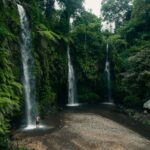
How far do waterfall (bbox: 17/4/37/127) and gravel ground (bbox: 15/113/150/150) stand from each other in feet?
7.39

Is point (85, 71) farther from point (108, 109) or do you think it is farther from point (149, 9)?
point (149, 9)

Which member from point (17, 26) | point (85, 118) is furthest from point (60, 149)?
point (17, 26)

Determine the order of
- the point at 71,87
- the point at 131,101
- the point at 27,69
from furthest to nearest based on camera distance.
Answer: the point at 71,87
the point at 131,101
the point at 27,69

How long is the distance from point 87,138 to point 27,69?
6.88 meters

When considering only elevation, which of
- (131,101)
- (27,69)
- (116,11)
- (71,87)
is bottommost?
(131,101)

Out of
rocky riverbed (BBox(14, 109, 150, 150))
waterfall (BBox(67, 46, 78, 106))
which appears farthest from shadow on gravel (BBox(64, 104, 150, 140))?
waterfall (BBox(67, 46, 78, 106))

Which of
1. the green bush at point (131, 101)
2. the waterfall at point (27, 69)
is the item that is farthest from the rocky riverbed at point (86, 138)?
the green bush at point (131, 101)

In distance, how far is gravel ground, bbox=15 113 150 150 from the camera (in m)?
14.1

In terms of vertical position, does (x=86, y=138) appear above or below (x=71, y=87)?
below

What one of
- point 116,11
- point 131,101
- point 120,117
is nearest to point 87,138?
point 120,117

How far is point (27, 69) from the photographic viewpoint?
19.9m

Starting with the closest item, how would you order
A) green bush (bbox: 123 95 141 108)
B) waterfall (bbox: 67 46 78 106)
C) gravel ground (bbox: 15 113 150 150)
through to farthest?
1. gravel ground (bbox: 15 113 150 150)
2. green bush (bbox: 123 95 141 108)
3. waterfall (bbox: 67 46 78 106)

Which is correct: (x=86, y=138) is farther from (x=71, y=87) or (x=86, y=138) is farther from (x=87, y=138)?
(x=71, y=87)

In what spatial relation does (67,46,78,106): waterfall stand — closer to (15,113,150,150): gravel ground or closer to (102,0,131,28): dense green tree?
(15,113,150,150): gravel ground
